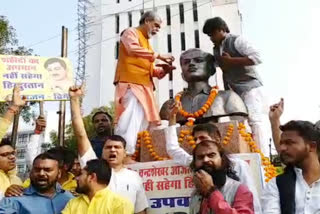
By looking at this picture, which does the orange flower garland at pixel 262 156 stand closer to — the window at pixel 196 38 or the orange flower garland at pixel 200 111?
the orange flower garland at pixel 200 111

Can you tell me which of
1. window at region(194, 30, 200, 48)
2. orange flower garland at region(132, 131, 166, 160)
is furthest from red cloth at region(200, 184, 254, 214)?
window at region(194, 30, 200, 48)

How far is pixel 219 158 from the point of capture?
3.19m

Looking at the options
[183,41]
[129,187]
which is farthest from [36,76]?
[183,41]

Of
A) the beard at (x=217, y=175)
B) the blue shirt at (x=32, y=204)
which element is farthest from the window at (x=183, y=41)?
the beard at (x=217, y=175)

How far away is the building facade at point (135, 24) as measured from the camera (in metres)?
32.7

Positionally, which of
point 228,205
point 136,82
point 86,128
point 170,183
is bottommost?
point 228,205

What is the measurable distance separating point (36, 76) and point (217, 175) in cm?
484

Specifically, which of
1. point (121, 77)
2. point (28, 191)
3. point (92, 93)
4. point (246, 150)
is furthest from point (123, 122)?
point (92, 93)

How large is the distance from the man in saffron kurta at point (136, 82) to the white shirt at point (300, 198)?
2.28m

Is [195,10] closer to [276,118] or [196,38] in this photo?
[196,38]

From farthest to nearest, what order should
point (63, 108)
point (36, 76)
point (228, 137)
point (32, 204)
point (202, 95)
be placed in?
point (63, 108) → point (36, 76) → point (202, 95) → point (228, 137) → point (32, 204)

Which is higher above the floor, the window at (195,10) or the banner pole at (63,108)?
the window at (195,10)

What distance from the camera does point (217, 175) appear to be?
3104mm

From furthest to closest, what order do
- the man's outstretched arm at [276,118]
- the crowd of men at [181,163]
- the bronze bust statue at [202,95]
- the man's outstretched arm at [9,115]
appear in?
the bronze bust statue at [202,95] → the man's outstretched arm at [9,115] → the man's outstretched arm at [276,118] → the crowd of men at [181,163]
